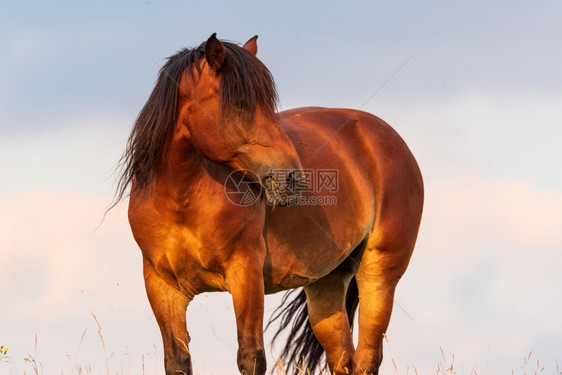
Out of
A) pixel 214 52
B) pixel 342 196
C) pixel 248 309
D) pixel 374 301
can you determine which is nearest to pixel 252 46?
pixel 214 52

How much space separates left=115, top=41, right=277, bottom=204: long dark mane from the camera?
6250mm

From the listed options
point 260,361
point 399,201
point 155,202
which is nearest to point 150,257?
point 155,202

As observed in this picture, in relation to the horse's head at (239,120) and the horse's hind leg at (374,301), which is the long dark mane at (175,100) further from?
the horse's hind leg at (374,301)

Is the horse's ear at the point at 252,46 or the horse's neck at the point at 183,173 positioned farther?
the horse's ear at the point at 252,46

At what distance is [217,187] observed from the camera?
6.66m

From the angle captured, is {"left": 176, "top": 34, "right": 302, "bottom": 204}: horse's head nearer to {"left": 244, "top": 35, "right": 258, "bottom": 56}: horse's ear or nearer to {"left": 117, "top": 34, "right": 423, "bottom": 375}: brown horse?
{"left": 117, "top": 34, "right": 423, "bottom": 375}: brown horse

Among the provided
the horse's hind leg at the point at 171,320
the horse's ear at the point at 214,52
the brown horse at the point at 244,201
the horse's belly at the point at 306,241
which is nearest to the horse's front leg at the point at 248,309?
the brown horse at the point at 244,201

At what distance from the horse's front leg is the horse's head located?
60 centimetres

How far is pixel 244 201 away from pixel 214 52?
3.58 feet

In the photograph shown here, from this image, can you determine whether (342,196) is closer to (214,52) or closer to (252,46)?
(252,46)

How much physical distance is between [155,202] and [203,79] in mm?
975

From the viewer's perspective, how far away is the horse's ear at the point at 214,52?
20.4 feet

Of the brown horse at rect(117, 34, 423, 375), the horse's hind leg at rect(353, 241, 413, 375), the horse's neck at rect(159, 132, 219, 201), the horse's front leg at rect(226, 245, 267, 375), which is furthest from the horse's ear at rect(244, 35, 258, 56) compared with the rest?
the horse's hind leg at rect(353, 241, 413, 375)

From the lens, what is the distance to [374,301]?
831 centimetres
